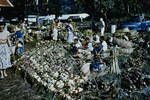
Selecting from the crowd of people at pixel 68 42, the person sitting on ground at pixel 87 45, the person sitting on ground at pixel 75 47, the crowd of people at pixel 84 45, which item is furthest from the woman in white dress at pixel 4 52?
the person sitting on ground at pixel 87 45

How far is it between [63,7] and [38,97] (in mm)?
35618

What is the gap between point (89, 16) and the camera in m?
41.9

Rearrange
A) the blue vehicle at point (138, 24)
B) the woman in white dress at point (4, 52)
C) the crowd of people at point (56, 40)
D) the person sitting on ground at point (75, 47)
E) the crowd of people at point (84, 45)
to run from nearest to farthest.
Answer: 1. the woman in white dress at point (4, 52)
2. the crowd of people at point (56, 40)
3. the crowd of people at point (84, 45)
4. the person sitting on ground at point (75, 47)
5. the blue vehicle at point (138, 24)

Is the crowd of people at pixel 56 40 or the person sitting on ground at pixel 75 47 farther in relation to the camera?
the person sitting on ground at pixel 75 47

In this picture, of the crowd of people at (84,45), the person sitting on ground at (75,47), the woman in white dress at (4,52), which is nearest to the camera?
the woman in white dress at (4,52)

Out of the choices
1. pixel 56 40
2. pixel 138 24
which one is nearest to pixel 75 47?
pixel 56 40

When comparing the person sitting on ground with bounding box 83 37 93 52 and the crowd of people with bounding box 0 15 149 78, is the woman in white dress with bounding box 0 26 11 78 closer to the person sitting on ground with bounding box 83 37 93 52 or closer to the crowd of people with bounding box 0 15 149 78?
the crowd of people with bounding box 0 15 149 78

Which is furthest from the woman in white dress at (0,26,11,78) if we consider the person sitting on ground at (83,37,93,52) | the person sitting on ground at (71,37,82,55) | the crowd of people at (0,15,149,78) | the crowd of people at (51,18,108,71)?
the person sitting on ground at (83,37,93,52)

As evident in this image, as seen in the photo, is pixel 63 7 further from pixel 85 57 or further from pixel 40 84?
pixel 40 84

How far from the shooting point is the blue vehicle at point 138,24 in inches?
1277

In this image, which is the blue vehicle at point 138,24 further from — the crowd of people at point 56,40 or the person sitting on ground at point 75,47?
the person sitting on ground at point 75,47

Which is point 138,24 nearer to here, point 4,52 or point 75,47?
point 75,47

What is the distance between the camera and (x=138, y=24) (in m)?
33.0

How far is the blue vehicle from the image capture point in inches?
1277
